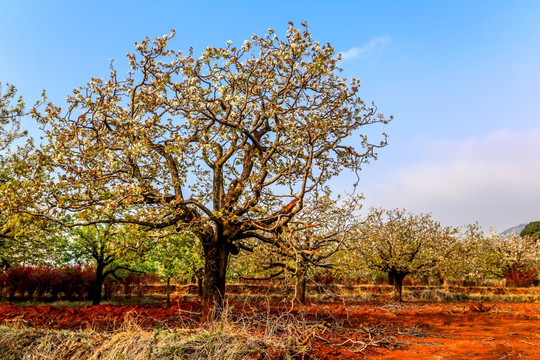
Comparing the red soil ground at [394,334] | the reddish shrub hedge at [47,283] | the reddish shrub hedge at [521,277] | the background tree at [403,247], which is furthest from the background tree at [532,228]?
the reddish shrub hedge at [47,283]

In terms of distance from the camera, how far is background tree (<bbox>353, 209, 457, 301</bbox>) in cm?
2564

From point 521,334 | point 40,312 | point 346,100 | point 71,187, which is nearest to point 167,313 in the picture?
point 40,312

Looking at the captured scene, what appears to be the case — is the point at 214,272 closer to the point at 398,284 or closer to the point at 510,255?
the point at 398,284

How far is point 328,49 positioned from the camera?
37.7 ft

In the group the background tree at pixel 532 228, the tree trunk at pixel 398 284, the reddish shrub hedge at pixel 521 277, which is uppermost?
the background tree at pixel 532 228

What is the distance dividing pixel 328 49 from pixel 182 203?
6237 mm

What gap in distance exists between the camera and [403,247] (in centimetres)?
2594

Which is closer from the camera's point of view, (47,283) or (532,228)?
(47,283)

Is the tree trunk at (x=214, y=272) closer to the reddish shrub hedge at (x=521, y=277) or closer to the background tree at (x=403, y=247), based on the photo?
the background tree at (x=403, y=247)

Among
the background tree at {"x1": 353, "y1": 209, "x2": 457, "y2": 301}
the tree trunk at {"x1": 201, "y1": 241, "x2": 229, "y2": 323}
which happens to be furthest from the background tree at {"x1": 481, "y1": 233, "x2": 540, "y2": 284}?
the tree trunk at {"x1": 201, "y1": 241, "x2": 229, "y2": 323}

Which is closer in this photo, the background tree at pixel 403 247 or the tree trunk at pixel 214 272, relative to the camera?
the tree trunk at pixel 214 272

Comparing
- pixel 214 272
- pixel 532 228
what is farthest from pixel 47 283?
pixel 532 228

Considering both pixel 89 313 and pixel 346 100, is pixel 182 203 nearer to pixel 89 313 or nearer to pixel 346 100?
pixel 346 100

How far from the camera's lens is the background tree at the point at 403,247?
2564cm
